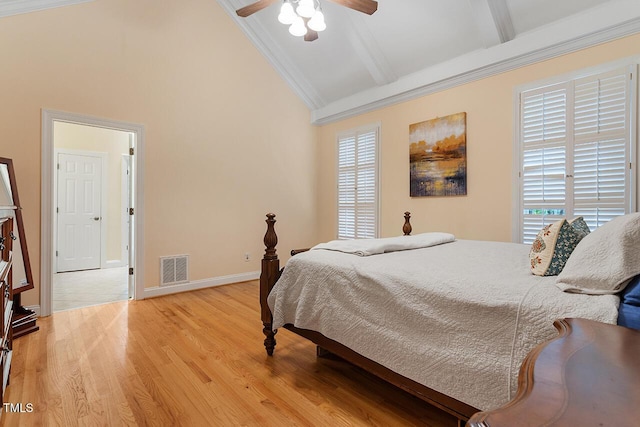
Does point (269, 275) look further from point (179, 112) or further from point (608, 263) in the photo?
point (179, 112)

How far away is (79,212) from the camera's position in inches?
221

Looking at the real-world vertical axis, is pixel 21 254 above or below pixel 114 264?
above

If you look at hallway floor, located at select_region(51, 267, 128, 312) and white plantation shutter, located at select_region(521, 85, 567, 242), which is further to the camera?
hallway floor, located at select_region(51, 267, 128, 312)

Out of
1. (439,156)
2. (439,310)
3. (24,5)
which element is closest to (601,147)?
(439,156)

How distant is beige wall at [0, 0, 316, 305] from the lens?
10.3ft

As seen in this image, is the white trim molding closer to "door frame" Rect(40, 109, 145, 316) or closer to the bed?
"door frame" Rect(40, 109, 145, 316)

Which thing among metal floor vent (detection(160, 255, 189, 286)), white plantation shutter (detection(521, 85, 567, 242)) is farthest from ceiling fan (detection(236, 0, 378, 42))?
metal floor vent (detection(160, 255, 189, 286))

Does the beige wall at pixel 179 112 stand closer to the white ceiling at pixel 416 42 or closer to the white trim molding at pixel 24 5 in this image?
the white trim molding at pixel 24 5

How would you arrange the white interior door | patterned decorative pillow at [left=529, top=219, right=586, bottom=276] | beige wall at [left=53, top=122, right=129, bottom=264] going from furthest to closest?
beige wall at [left=53, top=122, right=129, bottom=264]
the white interior door
patterned decorative pillow at [left=529, top=219, right=586, bottom=276]

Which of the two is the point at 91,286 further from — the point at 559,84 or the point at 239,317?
the point at 559,84

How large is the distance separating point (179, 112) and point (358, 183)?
8.61 ft

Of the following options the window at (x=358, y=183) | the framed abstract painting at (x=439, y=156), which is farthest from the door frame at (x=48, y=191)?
the framed abstract painting at (x=439, y=156)

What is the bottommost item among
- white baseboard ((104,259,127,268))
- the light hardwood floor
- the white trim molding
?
the light hardwood floor

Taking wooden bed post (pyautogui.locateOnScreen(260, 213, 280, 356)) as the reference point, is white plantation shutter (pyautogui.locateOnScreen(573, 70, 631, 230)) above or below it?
above
